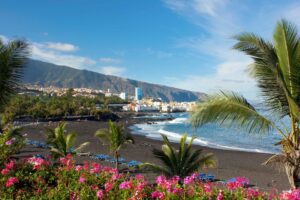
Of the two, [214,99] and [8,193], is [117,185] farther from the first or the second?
[214,99]

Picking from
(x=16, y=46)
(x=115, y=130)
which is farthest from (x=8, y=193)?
(x=115, y=130)

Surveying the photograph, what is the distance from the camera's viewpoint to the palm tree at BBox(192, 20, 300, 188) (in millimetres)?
5457

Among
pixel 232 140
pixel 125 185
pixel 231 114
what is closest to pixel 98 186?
pixel 125 185

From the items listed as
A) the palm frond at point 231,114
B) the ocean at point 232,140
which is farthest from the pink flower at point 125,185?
the ocean at point 232,140

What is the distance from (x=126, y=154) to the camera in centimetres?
2642

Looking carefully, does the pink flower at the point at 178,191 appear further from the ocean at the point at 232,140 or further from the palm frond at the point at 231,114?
the ocean at the point at 232,140

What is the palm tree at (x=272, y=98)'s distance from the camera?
546 centimetres

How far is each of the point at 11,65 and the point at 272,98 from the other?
5.70 metres

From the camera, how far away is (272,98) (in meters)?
6.16

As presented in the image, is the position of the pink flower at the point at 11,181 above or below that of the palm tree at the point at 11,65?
below

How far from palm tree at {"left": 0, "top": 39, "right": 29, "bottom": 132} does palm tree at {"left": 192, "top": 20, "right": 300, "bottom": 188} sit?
13.3 ft

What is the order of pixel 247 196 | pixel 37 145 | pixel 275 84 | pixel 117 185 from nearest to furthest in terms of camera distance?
pixel 247 196 → pixel 117 185 → pixel 275 84 → pixel 37 145

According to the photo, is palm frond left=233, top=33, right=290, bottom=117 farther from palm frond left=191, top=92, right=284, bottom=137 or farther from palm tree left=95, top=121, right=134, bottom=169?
palm tree left=95, top=121, right=134, bottom=169

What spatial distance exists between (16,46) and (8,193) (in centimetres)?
363
